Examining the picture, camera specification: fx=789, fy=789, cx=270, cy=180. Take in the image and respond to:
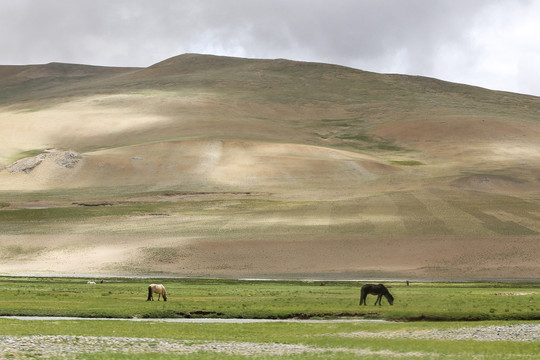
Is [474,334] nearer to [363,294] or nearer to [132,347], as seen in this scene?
[363,294]

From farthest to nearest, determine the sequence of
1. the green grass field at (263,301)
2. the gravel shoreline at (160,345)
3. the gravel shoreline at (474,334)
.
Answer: the green grass field at (263,301), the gravel shoreline at (474,334), the gravel shoreline at (160,345)

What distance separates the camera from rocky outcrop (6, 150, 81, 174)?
14591cm

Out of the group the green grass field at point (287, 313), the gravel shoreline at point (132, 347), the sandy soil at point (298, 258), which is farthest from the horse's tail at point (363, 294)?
the sandy soil at point (298, 258)

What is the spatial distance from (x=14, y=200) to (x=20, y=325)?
9491 centimetres

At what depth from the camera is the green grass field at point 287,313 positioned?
3002 centimetres

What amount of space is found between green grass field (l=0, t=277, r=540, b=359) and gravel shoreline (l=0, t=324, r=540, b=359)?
0.94 feet

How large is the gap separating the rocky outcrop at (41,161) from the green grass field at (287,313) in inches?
3232

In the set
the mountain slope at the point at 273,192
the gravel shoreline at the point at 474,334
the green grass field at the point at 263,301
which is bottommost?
the green grass field at the point at 263,301

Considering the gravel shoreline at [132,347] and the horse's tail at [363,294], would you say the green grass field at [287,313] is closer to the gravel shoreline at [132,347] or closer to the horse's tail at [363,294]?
the gravel shoreline at [132,347]

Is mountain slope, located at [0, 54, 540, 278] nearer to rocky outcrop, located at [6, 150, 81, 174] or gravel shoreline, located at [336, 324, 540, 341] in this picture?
rocky outcrop, located at [6, 150, 81, 174]

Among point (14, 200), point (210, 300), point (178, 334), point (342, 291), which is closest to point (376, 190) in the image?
Result: point (14, 200)

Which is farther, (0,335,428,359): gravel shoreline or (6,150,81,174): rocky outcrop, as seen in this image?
(6,150,81,174): rocky outcrop

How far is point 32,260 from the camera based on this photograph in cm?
8488

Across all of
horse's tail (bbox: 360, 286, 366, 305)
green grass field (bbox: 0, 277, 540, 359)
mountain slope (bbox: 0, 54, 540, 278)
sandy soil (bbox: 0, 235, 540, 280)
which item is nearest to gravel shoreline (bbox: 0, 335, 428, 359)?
green grass field (bbox: 0, 277, 540, 359)
